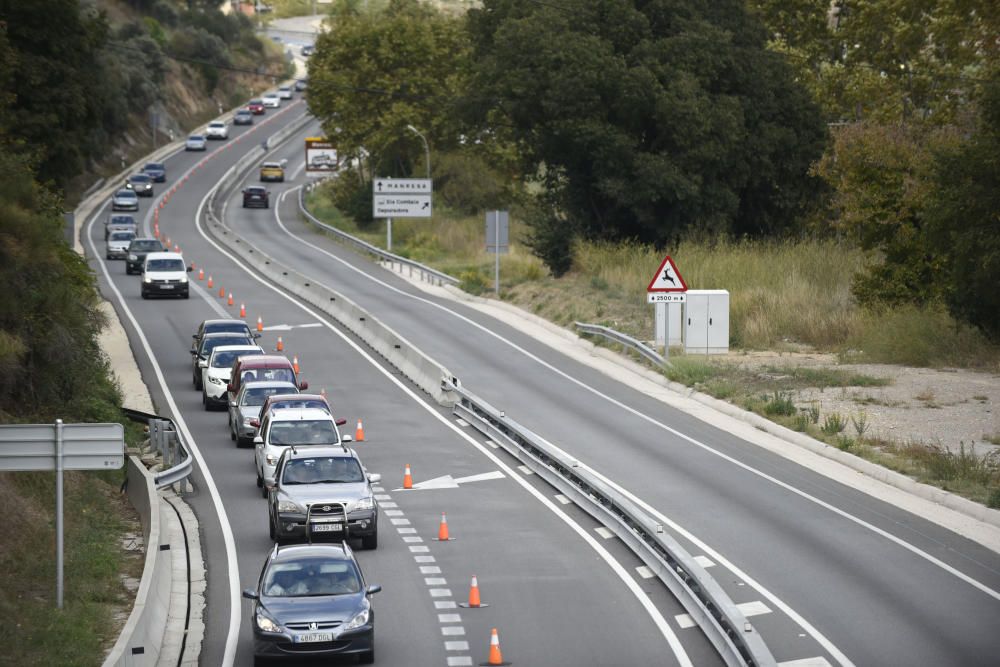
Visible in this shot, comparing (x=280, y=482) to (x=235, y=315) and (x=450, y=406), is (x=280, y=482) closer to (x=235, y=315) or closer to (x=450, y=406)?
(x=450, y=406)

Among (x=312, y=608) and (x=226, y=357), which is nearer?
(x=312, y=608)

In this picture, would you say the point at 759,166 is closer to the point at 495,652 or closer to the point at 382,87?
the point at 382,87

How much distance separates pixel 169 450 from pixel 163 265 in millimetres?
28088

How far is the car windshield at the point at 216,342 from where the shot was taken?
37938 millimetres

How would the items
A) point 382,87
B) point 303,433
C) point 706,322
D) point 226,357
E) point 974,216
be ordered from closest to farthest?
point 303,433 → point 974,216 → point 226,357 → point 706,322 → point 382,87

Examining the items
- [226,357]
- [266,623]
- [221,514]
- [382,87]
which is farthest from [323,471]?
[382,87]

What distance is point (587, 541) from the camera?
2247 cm

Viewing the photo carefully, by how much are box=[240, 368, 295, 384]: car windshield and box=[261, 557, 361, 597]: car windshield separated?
15.6 m

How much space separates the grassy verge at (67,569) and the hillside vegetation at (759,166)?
22.0 m

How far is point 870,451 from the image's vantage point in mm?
27828

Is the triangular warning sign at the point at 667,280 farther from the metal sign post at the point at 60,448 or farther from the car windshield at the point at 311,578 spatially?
the metal sign post at the point at 60,448

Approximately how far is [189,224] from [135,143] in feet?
122

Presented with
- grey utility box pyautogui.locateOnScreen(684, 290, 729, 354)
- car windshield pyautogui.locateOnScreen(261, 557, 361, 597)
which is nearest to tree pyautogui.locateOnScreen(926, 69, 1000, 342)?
grey utility box pyautogui.locateOnScreen(684, 290, 729, 354)

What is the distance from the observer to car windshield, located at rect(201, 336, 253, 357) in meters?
37.9
